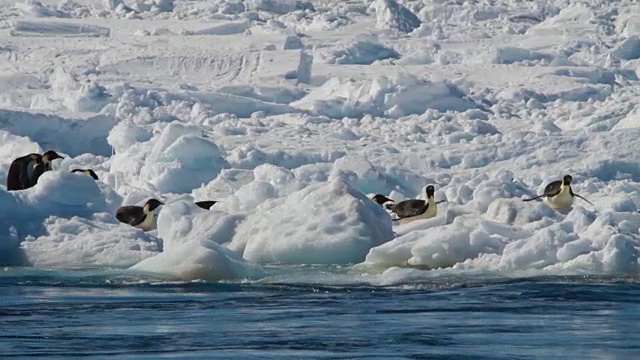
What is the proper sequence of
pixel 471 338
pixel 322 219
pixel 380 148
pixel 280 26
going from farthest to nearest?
1. pixel 280 26
2. pixel 380 148
3. pixel 322 219
4. pixel 471 338

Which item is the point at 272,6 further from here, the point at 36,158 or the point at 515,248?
the point at 515,248

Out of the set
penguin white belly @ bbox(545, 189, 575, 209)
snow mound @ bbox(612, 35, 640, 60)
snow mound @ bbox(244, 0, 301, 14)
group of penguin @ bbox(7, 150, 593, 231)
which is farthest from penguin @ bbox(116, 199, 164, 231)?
snow mound @ bbox(244, 0, 301, 14)

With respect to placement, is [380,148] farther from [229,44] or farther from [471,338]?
[471,338]

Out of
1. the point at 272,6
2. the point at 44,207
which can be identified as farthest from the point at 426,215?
the point at 272,6

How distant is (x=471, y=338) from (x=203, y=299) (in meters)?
2.52

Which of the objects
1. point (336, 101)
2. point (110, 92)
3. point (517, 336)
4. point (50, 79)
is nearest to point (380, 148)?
point (336, 101)

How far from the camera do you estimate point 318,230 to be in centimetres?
1261

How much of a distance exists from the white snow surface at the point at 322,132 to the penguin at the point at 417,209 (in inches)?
10.0

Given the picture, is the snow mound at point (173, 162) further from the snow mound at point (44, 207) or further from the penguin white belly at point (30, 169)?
the snow mound at point (44, 207)

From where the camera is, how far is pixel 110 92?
76.3 ft

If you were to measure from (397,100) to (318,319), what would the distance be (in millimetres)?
14260

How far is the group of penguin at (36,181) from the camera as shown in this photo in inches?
572

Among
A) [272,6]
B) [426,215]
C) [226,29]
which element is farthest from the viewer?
[272,6]

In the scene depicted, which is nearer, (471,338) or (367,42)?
(471,338)
